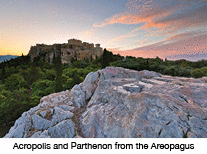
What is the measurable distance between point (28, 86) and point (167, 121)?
123ft

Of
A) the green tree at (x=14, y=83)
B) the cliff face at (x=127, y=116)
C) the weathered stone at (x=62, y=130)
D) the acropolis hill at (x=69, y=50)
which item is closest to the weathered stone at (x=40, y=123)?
the cliff face at (x=127, y=116)

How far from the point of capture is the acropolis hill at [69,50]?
279 feet

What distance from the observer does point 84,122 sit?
22.3 feet

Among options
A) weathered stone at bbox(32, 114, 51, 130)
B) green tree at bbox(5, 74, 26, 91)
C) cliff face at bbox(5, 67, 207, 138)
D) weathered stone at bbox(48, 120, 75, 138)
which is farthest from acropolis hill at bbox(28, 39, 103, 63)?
weathered stone at bbox(48, 120, 75, 138)

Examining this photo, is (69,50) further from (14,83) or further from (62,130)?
(62,130)

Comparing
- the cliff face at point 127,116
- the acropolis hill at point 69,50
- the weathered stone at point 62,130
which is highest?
the acropolis hill at point 69,50

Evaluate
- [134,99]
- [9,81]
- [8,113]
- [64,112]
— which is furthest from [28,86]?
[134,99]

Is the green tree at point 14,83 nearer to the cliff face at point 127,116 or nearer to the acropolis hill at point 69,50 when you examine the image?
the cliff face at point 127,116

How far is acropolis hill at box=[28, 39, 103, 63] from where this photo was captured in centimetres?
8509

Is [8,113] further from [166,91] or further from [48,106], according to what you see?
[166,91]

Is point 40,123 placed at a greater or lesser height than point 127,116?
lesser

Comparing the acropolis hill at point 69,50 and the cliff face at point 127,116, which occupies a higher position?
the acropolis hill at point 69,50

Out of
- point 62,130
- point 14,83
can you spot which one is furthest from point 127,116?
point 14,83

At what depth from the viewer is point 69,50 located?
295ft
